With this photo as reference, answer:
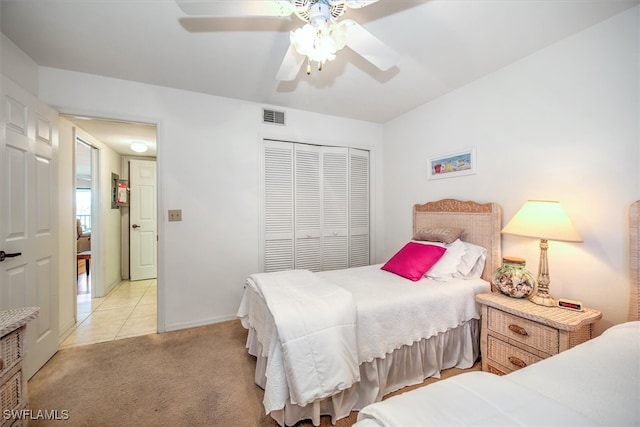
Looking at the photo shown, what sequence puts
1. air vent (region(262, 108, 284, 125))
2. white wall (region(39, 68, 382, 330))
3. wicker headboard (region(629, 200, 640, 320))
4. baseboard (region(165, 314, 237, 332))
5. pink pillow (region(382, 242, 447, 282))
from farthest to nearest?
1. air vent (region(262, 108, 284, 125))
2. baseboard (region(165, 314, 237, 332))
3. white wall (region(39, 68, 382, 330))
4. pink pillow (region(382, 242, 447, 282))
5. wicker headboard (region(629, 200, 640, 320))

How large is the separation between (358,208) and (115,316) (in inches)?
129

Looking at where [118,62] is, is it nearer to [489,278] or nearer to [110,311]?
[110,311]

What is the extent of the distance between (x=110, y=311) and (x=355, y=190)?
346 centimetres

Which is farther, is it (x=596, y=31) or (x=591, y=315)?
(x=596, y=31)

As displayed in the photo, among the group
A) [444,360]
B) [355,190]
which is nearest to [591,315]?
[444,360]

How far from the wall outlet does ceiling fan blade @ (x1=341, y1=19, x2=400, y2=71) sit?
2.23m

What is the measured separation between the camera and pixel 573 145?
180 cm

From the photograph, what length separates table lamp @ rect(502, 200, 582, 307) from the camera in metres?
1.62

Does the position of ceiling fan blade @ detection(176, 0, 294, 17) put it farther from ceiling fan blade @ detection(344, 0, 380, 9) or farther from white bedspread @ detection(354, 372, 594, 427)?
white bedspread @ detection(354, 372, 594, 427)

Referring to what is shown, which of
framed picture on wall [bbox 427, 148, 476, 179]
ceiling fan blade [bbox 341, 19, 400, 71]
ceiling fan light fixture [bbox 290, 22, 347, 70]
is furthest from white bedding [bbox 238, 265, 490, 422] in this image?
ceiling fan blade [bbox 341, 19, 400, 71]

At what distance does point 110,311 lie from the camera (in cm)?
308

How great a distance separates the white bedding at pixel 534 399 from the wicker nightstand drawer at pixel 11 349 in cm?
171

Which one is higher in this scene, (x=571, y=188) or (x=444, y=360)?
(x=571, y=188)

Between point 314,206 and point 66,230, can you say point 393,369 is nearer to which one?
point 314,206
